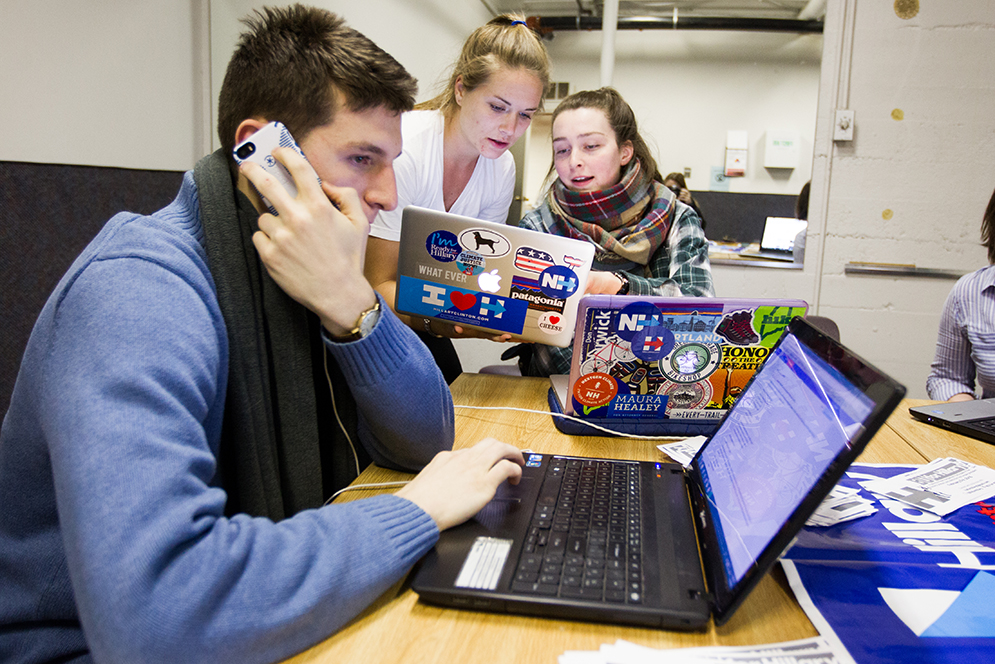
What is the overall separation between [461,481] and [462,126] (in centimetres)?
128

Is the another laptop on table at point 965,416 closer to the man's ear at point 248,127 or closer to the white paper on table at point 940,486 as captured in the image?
the white paper on table at point 940,486

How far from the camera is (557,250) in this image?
115cm

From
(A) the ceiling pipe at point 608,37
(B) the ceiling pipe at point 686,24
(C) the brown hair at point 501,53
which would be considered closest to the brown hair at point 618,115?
(C) the brown hair at point 501,53

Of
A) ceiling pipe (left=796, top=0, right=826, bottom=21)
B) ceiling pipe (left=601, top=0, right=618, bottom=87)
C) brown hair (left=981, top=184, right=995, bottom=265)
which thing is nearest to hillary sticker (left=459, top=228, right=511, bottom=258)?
brown hair (left=981, top=184, right=995, bottom=265)

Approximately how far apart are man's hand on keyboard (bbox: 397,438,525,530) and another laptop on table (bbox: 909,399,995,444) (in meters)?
0.89

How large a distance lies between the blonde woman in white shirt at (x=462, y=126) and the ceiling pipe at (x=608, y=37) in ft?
10.6

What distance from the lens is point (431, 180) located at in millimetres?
1761

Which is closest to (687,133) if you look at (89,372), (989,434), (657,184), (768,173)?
(768,173)

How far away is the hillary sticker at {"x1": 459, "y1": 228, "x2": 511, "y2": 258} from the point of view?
3.78 feet

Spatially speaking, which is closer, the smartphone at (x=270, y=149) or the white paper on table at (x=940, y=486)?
the smartphone at (x=270, y=149)

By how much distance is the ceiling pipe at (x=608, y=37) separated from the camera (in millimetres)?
4699

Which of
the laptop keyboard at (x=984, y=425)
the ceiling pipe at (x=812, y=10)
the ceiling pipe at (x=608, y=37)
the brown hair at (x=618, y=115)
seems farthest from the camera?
the ceiling pipe at (x=812, y=10)

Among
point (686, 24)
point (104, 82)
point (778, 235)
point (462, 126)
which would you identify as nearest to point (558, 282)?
point (462, 126)

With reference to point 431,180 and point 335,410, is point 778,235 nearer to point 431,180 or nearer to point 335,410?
point 431,180
